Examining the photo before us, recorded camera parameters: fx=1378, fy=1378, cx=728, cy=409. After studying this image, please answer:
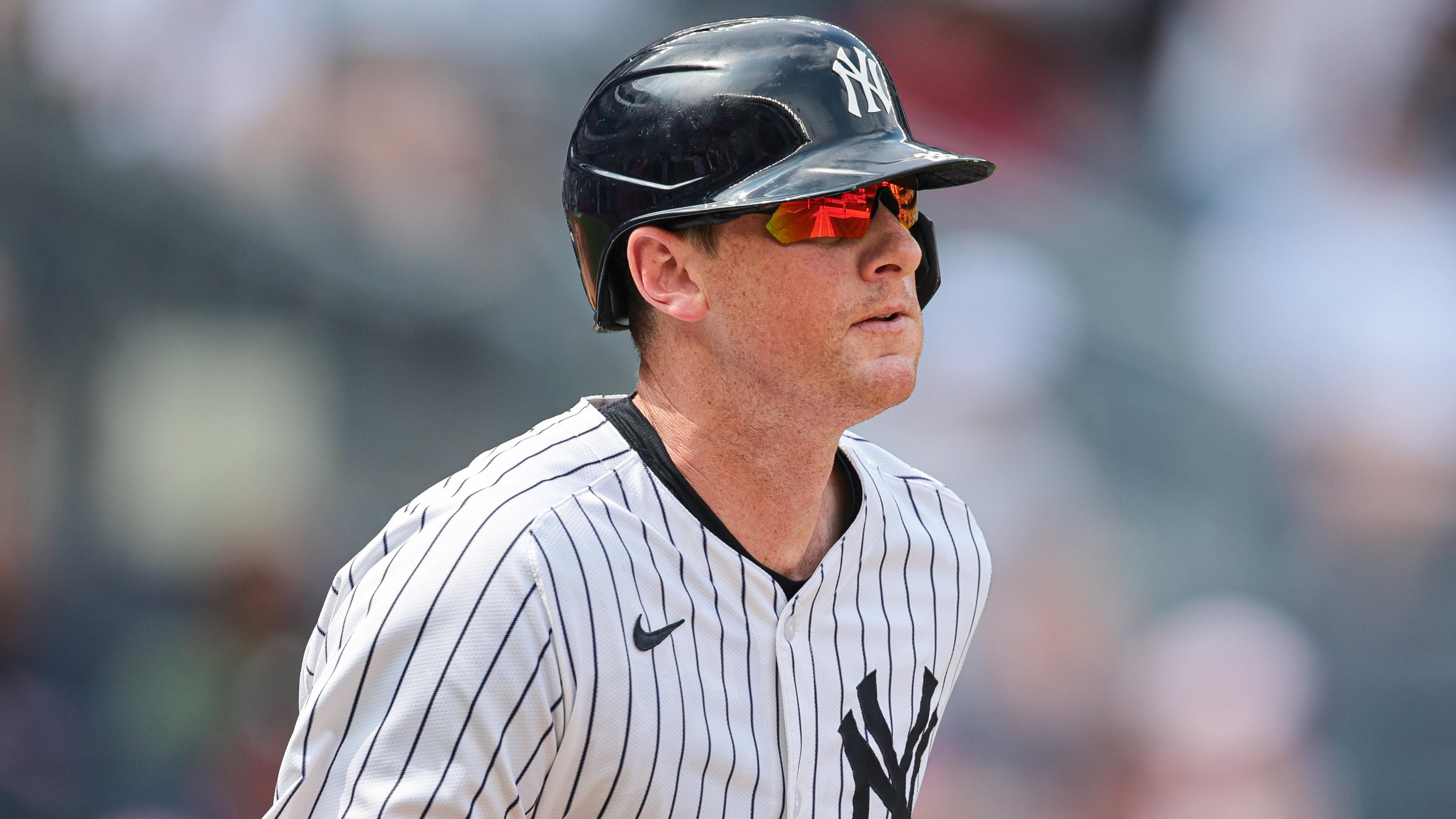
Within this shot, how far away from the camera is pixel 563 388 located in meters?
4.81

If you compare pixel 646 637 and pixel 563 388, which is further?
pixel 563 388

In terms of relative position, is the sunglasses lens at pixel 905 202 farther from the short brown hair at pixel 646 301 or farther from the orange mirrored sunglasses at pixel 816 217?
the short brown hair at pixel 646 301

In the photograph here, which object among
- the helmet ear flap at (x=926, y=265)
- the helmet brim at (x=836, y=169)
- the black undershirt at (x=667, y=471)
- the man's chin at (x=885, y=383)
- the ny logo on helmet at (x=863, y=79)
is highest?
→ the ny logo on helmet at (x=863, y=79)

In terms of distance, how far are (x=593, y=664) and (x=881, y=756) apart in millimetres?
496

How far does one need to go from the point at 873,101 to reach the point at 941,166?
124 millimetres

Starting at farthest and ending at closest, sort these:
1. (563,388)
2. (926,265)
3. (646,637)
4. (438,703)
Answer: (563,388) → (926,265) → (646,637) → (438,703)

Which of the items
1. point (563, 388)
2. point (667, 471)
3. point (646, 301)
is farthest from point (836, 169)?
point (563, 388)

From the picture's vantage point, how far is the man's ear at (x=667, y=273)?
175 cm

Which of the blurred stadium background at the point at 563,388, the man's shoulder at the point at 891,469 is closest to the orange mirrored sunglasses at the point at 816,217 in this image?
the man's shoulder at the point at 891,469

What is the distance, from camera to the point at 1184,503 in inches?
191

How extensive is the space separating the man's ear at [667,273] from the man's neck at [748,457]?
0.35 feet

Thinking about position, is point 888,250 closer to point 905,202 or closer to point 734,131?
point 905,202

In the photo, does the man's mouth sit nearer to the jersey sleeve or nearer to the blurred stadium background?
the jersey sleeve

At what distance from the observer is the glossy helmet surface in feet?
5.55
